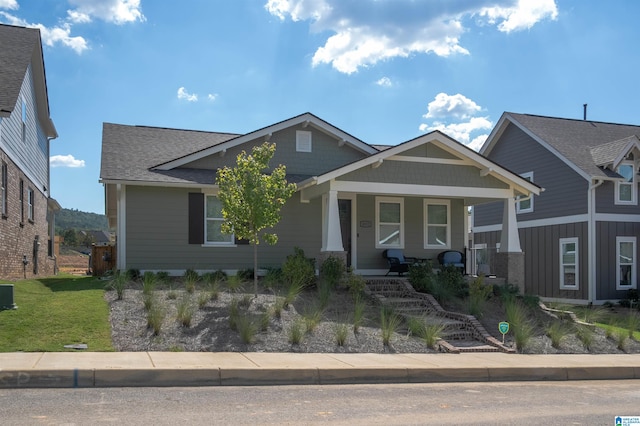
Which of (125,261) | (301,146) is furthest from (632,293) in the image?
(125,261)

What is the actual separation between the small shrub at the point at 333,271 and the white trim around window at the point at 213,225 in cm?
366

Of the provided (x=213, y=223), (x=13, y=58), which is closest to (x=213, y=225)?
(x=213, y=223)

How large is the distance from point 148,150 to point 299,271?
23.7 ft

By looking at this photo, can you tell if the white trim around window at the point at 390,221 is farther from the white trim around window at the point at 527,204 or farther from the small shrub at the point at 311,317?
A: the white trim around window at the point at 527,204

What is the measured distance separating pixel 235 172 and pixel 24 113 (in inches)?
422

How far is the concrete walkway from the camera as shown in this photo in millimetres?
8602

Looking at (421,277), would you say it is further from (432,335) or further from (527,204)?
(527,204)

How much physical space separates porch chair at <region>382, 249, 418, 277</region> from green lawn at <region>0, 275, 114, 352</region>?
8.53 m

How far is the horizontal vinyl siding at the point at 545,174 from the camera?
74.8ft

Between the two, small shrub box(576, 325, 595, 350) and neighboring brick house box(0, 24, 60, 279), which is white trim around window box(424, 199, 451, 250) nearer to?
small shrub box(576, 325, 595, 350)

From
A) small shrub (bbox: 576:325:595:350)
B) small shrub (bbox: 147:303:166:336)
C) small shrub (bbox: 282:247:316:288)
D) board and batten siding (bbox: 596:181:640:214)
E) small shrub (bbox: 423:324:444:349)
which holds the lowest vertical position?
small shrub (bbox: 576:325:595:350)

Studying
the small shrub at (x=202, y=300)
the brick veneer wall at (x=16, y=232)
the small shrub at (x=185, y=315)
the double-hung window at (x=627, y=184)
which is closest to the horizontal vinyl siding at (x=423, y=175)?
the small shrub at (x=202, y=300)

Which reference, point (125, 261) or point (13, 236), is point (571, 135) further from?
point (13, 236)

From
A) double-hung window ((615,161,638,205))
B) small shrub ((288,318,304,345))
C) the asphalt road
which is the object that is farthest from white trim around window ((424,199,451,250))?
the asphalt road
